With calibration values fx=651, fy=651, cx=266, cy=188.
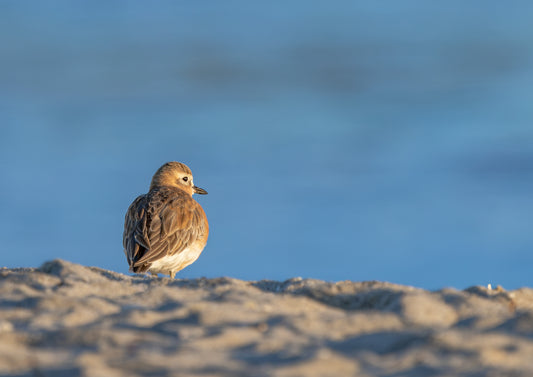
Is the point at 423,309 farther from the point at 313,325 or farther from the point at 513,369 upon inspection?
the point at 513,369

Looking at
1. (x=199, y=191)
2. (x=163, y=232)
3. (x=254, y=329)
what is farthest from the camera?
(x=199, y=191)

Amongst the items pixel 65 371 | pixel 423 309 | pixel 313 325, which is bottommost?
pixel 65 371

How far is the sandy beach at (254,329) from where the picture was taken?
4.02m

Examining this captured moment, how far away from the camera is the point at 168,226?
1020 cm

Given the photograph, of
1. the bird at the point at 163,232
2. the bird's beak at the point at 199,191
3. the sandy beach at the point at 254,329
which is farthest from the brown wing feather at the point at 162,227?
the sandy beach at the point at 254,329

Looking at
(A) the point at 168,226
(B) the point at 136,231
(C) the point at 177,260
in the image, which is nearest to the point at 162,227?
(A) the point at 168,226

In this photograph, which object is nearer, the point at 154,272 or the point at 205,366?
the point at 205,366

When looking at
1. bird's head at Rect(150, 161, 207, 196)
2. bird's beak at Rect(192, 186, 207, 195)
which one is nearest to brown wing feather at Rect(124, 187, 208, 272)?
bird's head at Rect(150, 161, 207, 196)

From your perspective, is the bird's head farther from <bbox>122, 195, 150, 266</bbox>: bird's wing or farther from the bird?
<bbox>122, 195, 150, 266</bbox>: bird's wing

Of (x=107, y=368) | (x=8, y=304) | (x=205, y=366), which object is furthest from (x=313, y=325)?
(x=8, y=304)

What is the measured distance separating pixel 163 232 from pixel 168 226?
14cm

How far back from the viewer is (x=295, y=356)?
13.8ft

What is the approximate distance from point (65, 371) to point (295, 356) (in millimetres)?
1424

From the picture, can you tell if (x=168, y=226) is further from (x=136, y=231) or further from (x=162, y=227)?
(x=136, y=231)
